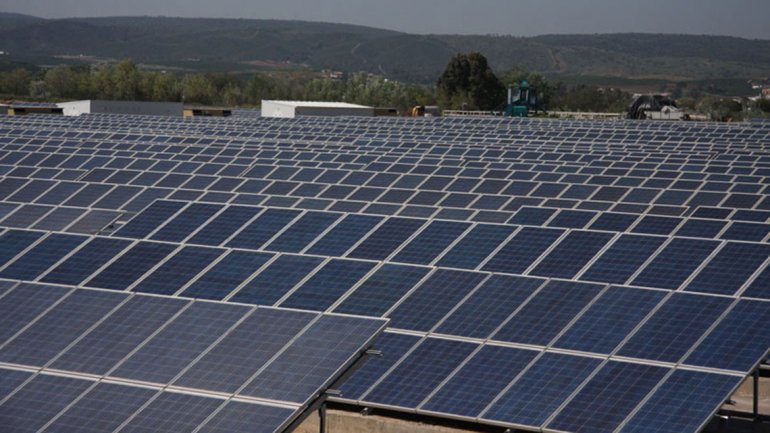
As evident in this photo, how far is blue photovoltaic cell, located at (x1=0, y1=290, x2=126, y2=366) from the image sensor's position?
1202 cm

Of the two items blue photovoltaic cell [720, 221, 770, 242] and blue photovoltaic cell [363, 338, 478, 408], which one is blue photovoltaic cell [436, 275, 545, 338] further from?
blue photovoltaic cell [720, 221, 770, 242]

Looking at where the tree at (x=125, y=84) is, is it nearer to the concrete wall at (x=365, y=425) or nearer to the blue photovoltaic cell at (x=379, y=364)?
the concrete wall at (x=365, y=425)

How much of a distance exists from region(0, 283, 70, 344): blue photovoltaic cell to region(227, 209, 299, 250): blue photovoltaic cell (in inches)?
252

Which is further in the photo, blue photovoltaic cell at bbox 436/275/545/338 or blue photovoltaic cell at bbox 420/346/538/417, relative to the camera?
blue photovoltaic cell at bbox 436/275/545/338

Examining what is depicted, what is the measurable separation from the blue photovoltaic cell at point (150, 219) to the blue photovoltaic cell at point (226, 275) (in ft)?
13.9

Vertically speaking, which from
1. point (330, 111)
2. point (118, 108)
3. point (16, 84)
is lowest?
point (16, 84)

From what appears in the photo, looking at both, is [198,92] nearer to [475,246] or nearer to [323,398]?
[475,246]

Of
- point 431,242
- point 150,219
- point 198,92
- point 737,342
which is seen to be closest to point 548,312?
point 737,342

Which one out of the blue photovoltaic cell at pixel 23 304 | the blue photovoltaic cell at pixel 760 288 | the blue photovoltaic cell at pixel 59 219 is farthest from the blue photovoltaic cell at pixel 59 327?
the blue photovoltaic cell at pixel 59 219

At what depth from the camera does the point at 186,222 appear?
69.8 ft

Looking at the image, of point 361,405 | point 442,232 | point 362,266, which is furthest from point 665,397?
point 442,232

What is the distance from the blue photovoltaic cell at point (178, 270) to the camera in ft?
53.8

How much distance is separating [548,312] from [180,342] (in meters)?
5.17

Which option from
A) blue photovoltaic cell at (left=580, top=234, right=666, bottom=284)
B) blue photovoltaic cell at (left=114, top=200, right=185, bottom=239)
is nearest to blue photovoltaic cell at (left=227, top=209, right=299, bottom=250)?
blue photovoltaic cell at (left=114, top=200, right=185, bottom=239)
